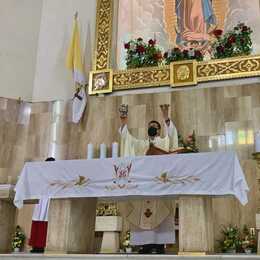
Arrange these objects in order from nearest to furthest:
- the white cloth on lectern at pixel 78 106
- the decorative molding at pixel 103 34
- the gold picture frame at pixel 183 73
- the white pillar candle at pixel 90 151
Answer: the white pillar candle at pixel 90 151, the gold picture frame at pixel 183 73, the white cloth on lectern at pixel 78 106, the decorative molding at pixel 103 34

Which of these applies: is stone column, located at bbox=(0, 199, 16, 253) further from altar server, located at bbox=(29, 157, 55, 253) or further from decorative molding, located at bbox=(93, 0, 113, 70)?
decorative molding, located at bbox=(93, 0, 113, 70)

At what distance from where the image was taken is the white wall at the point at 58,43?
32.1ft

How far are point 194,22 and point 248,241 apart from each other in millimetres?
4796

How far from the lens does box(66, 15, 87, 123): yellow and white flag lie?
9188 millimetres

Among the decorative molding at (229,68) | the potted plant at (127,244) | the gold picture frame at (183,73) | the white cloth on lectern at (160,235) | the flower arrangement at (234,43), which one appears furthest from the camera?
the gold picture frame at (183,73)

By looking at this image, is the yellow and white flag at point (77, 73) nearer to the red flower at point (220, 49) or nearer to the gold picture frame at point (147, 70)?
the gold picture frame at point (147, 70)

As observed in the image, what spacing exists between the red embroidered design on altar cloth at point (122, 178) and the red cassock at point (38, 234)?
9.39 feet

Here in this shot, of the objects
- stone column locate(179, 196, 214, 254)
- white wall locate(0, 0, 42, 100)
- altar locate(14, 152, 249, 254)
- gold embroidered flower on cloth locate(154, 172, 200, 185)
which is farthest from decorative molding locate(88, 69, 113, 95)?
stone column locate(179, 196, 214, 254)

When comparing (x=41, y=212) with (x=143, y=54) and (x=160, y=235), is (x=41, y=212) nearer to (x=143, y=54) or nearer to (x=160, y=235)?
(x=160, y=235)

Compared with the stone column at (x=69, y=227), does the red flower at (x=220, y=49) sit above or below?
above

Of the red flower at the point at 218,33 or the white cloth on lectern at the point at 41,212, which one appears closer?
the white cloth on lectern at the point at 41,212

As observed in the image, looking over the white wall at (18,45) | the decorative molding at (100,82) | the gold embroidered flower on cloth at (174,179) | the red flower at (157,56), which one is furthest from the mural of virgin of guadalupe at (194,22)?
the gold embroidered flower on cloth at (174,179)

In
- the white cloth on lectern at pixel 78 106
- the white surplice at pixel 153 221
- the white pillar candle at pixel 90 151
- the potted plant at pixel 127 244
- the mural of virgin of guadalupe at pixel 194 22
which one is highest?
the mural of virgin of guadalupe at pixel 194 22

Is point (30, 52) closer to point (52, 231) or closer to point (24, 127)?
point (24, 127)
